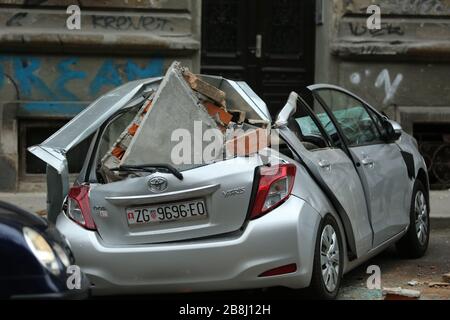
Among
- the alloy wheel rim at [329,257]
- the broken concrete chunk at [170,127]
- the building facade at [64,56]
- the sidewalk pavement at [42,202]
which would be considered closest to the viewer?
the broken concrete chunk at [170,127]

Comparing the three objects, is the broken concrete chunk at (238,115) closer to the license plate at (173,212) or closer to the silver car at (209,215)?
the silver car at (209,215)

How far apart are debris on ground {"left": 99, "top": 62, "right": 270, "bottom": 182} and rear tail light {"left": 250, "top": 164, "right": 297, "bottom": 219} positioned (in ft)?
0.67

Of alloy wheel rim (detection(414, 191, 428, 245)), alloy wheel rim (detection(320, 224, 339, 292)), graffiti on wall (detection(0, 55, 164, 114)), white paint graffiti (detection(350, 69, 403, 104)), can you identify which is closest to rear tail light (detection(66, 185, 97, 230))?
alloy wheel rim (detection(320, 224, 339, 292))

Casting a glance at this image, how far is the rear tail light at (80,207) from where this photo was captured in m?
5.25

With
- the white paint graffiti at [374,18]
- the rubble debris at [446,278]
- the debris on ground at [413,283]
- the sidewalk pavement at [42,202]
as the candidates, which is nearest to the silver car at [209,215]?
the debris on ground at [413,283]

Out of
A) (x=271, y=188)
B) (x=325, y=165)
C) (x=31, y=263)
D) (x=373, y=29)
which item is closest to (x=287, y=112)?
(x=325, y=165)

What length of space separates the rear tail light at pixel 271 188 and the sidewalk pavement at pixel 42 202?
415cm

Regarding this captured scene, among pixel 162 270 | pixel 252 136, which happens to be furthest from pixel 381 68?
pixel 162 270

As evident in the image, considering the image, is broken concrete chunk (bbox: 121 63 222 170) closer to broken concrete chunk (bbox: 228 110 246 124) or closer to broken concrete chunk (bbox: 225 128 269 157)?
broken concrete chunk (bbox: 225 128 269 157)

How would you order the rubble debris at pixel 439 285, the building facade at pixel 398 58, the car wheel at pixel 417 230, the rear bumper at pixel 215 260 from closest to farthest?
the rear bumper at pixel 215 260, the rubble debris at pixel 439 285, the car wheel at pixel 417 230, the building facade at pixel 398 58

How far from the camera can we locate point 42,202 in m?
9.46

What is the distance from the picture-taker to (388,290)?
18.6ft

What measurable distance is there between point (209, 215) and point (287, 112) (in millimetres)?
1156

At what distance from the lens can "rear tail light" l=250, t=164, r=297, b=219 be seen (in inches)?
198
